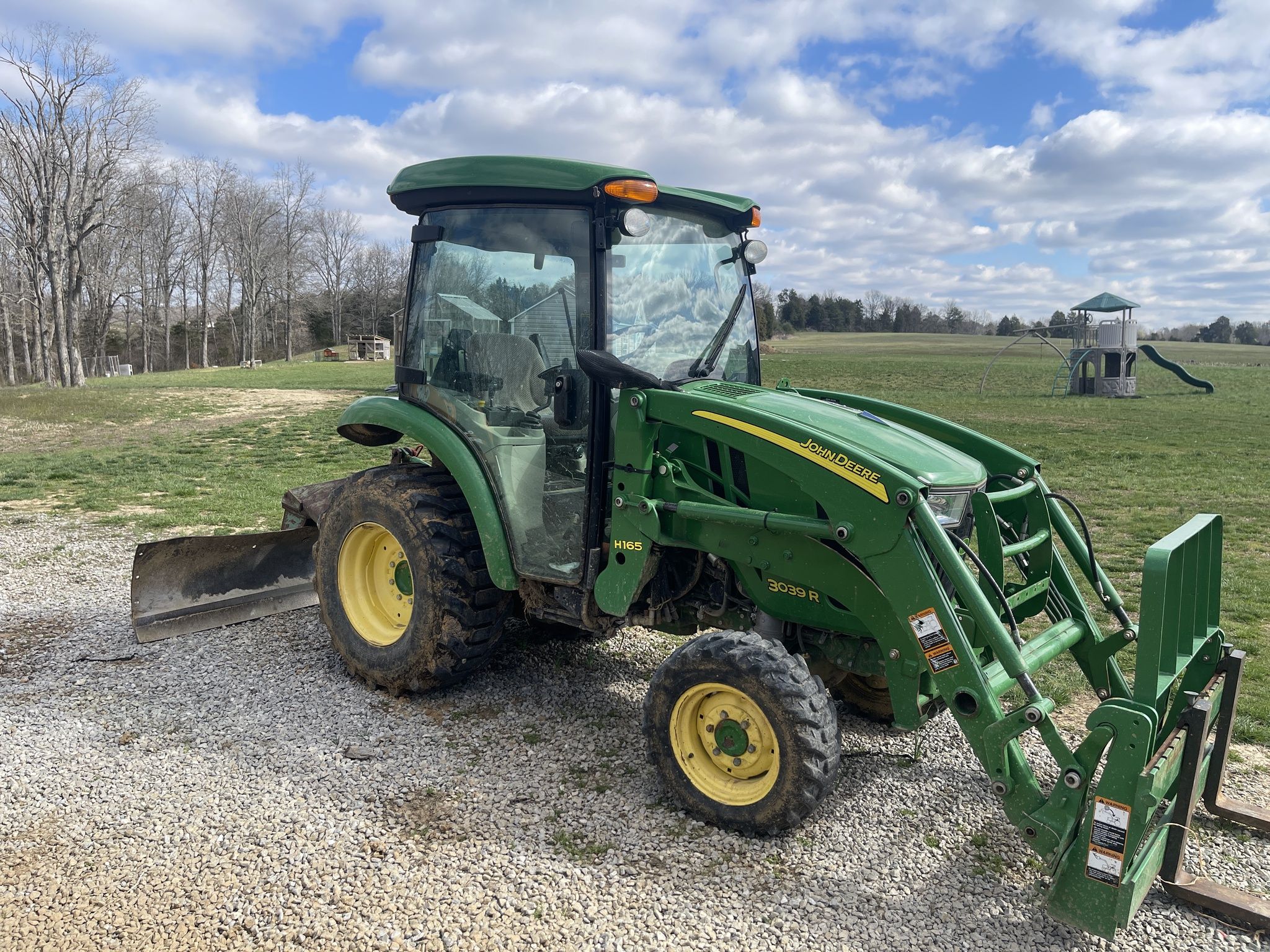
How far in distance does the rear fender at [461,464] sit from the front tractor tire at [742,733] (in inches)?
43.9

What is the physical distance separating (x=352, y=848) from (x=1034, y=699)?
258 centimetres

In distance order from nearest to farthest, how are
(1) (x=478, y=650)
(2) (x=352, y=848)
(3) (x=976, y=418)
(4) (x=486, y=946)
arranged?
1. (4) (x=486, y=946)
2. (2) (x=352, y=848)
3. (1) (x=478, y=650)
4. (3) (x=976, y=418)

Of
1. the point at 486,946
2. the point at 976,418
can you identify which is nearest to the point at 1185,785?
the point at 486,946

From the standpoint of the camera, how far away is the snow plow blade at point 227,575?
5.69 meters

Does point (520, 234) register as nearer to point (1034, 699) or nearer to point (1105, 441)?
point (1034, 699)

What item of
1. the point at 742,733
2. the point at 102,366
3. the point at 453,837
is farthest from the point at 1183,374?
the point at 102,366

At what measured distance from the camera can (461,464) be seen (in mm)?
4691

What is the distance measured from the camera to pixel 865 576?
371 centimetres

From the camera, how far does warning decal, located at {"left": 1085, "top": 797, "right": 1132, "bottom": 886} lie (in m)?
2.89

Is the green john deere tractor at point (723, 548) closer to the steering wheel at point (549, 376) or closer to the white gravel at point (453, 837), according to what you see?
the steering wheel at point (549, 376)

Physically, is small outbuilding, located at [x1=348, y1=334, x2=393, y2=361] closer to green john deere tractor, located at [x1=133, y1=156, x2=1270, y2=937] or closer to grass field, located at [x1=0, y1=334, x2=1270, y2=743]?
grass field, located at [x1=0, y1=334, x2=1270, y2=743]

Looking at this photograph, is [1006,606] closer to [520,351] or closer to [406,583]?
[520,351]

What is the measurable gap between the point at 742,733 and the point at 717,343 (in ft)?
6.46

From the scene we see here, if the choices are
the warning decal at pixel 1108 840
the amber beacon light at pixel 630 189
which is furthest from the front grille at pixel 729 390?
the warning decal at pixel 1108 840
